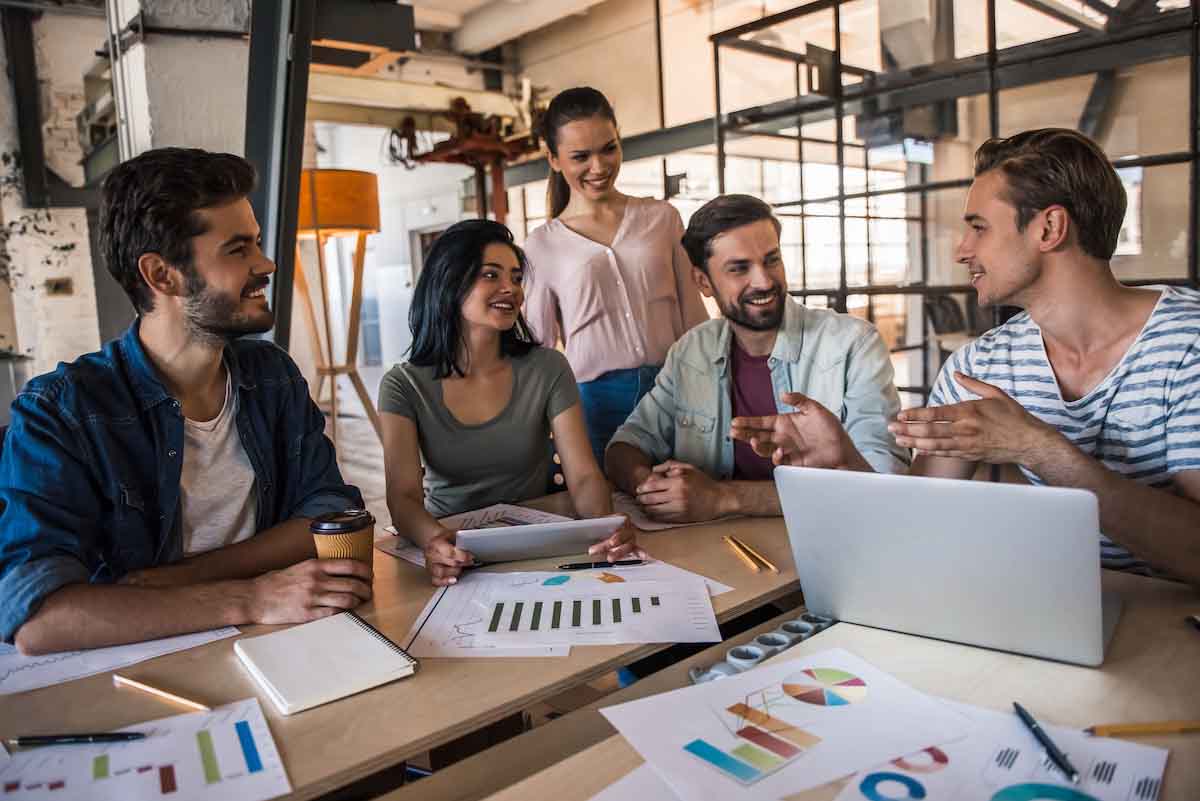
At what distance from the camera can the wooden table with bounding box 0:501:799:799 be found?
0.94m

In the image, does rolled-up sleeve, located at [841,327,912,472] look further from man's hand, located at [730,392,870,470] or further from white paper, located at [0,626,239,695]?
white paper, located at [0,626,239,695]

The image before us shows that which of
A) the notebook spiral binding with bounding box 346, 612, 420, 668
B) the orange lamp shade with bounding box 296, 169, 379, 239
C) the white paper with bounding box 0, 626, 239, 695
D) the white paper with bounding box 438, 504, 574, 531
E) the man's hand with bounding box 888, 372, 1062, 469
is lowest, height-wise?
the white paper with bounding box 0, 626, 239, 695

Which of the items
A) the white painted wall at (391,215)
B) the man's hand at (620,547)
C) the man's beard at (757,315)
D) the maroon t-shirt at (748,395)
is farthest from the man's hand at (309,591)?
the white painted wall at (391,215)

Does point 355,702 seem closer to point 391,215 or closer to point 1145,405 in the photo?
point 1145,405

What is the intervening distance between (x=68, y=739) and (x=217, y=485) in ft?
2.36

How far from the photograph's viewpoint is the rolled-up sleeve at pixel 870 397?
6.63 feet

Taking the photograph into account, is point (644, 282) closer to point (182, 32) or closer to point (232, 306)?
point (232, 306)

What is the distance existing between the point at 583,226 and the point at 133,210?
138 centimetres

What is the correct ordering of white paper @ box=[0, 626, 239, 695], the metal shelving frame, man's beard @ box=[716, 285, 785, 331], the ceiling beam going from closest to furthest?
white paper @ box=[0, 626, 239, 695] → man's beard @ box=[716, 285, 785, 331] → the metal shelving frame → the ceiling beam

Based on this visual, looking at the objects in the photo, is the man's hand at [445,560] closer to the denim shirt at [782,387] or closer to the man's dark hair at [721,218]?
the denim shirt at [782,387]

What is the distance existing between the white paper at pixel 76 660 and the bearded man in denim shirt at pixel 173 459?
2cm

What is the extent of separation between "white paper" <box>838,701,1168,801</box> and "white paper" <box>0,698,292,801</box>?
0.59 metres

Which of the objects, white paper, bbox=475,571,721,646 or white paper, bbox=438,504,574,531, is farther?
white paper, bbox=438,504,574,531

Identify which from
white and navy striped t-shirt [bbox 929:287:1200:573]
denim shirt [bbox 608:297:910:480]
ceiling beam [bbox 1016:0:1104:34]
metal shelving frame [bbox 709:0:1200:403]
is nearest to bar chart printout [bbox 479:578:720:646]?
white and navy striped t-shirt [bbox 929:287:1200:573]
